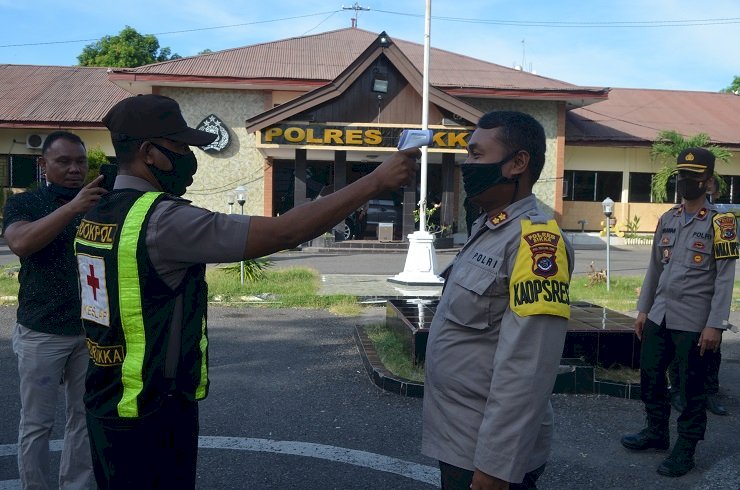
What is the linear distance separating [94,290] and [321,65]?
2664 centimetres

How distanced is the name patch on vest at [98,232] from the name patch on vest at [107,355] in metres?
0.36

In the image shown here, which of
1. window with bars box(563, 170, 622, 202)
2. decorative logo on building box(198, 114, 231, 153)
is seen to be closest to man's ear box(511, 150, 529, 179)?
decorative logo on building box(198, 114, 231, 153)

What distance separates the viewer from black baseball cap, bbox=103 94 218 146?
2.60 metres

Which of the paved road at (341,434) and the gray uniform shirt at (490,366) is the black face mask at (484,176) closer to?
the gray uniform shirt at (490,366)

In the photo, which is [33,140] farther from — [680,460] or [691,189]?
[680,460]

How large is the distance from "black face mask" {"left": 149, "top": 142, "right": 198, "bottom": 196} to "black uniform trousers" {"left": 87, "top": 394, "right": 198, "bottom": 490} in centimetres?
74

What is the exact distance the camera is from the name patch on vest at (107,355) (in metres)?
2.60

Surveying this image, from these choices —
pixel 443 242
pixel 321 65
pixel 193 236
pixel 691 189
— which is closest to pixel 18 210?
pixel 193 236

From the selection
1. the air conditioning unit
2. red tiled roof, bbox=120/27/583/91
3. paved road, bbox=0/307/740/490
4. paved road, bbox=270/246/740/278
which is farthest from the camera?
the air conditioning unit

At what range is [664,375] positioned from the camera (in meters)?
5.05

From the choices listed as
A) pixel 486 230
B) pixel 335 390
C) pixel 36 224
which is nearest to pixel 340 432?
pixel 335 390

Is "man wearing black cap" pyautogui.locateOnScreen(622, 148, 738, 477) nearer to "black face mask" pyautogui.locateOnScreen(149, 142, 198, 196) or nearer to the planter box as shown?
"black face mask" pyautogui.locateOnScreen(149, 142, 198, 196)

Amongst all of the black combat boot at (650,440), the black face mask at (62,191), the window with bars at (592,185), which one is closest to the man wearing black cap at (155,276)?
the black face mask at (62,191)

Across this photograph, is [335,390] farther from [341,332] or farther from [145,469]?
[145,469]
